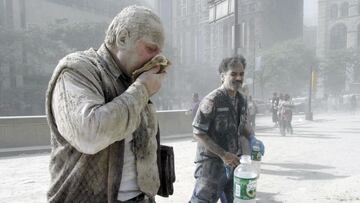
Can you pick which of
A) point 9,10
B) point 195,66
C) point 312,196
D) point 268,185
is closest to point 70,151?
point 312,196

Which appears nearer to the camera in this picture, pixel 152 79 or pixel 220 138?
pixel 152 79

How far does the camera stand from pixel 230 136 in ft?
10.9

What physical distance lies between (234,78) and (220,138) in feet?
1.89

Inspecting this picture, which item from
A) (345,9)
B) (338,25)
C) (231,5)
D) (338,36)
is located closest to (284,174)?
(231,5)

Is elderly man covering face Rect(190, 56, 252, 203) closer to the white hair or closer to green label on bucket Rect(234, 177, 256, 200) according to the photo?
green label on bucket Rect(234, 177, 256, 200)

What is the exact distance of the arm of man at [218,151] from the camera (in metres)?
3.10

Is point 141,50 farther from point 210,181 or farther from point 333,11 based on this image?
point 333,11

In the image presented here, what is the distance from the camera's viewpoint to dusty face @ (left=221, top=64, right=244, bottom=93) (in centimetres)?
341

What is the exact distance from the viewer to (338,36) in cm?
7400

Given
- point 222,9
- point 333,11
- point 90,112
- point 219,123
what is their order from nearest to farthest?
point 90,112, point 219,123, point 222,9, point 333,11

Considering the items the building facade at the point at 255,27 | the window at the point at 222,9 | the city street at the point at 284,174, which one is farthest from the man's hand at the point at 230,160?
the building facade at the point at 255,27

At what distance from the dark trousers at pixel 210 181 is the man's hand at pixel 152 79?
76.5 inches

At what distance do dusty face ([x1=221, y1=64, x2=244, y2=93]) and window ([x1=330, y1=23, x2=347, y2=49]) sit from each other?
254 ft

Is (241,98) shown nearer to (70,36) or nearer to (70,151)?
(70,151)
